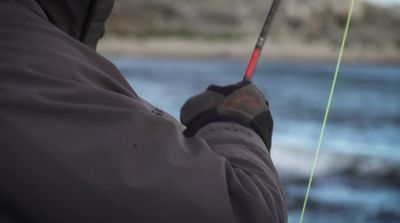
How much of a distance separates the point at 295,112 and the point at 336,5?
35268 mm

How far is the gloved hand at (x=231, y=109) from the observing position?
1039mm

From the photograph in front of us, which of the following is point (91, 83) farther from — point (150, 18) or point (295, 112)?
point (150, 18)

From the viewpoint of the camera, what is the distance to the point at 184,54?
51.1m

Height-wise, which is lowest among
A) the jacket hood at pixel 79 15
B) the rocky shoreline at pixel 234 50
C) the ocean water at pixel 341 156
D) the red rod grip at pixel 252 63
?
the rocky shoreline at pixel 234 50

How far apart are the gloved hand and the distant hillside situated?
1880 inches

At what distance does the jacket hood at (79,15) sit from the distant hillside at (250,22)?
47827mm

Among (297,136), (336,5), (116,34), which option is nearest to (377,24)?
(336,5)

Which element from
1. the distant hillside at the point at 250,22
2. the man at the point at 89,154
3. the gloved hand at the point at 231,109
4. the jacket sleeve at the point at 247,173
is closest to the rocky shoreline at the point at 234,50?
the distant hillside at the point at 250,22

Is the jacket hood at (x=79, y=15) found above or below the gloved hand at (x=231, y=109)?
above

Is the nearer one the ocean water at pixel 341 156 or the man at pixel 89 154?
the man at pixel 89 154

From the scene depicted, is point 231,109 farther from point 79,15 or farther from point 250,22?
point 250,22

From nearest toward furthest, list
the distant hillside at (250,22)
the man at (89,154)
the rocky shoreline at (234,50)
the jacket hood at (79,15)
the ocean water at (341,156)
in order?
the man at (89,154) → the jacket hood at (79,15) → the ocean water at (341,156) → the rocky shoreline at (234,50) → the distant hillside at (250,22)

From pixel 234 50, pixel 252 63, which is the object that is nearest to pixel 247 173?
pixel 252 63

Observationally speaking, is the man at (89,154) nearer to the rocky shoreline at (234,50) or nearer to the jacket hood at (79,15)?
the jacket hood at (79,15)
